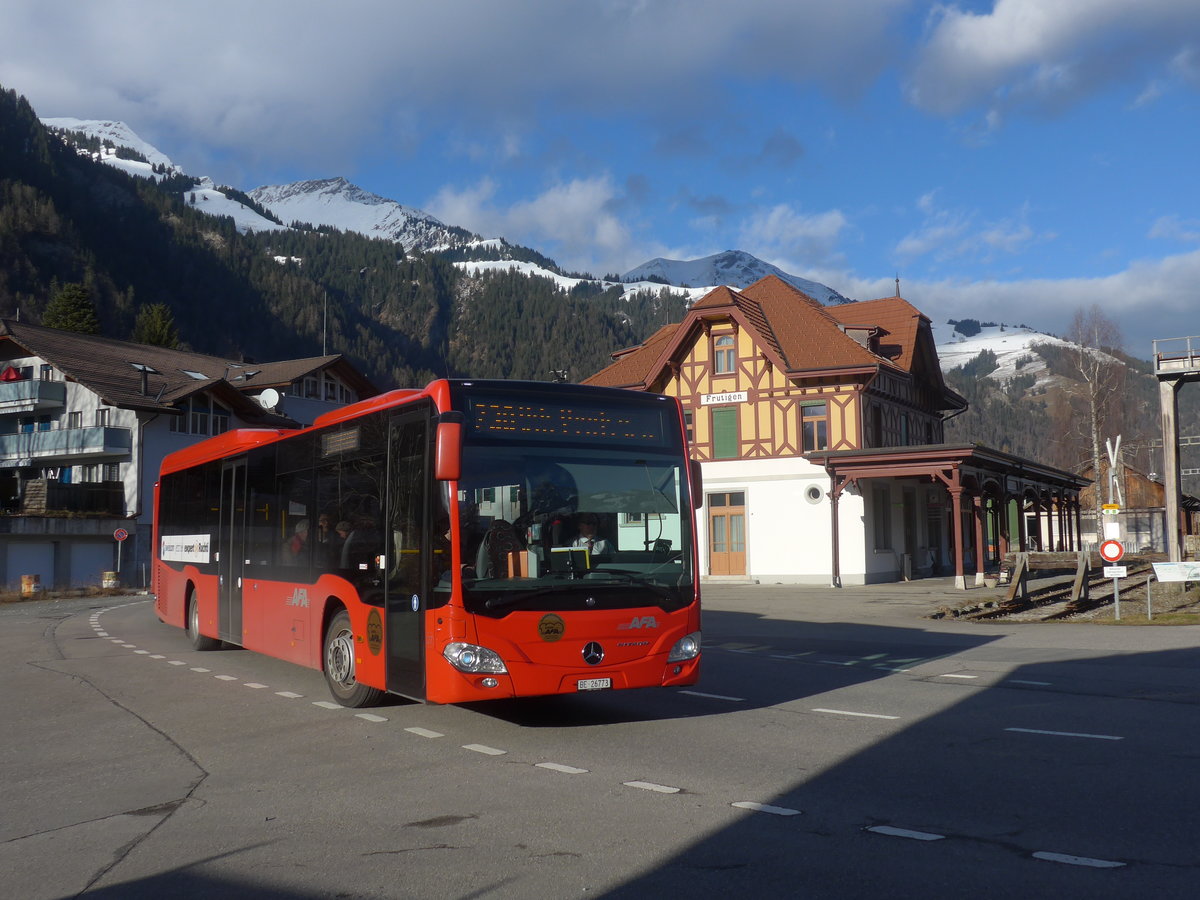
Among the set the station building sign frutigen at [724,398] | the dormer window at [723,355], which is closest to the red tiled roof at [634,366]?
the station building sign frutigen at [724,398]

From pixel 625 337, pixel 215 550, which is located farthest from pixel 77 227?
pixel 215 550

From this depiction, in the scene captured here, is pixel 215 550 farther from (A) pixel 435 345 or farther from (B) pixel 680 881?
(A) pixel 435 345

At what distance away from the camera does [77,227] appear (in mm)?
136125

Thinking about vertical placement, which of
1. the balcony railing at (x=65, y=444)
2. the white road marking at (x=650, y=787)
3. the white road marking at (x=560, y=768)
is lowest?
the white road marking at (x=560, y=768)

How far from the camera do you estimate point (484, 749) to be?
8.75 metres

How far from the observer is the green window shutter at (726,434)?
39312mm

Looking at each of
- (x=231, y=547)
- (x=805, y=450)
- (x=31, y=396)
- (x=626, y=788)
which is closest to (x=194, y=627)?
(x=231, y=547)

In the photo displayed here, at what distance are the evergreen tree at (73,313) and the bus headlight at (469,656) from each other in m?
92.7

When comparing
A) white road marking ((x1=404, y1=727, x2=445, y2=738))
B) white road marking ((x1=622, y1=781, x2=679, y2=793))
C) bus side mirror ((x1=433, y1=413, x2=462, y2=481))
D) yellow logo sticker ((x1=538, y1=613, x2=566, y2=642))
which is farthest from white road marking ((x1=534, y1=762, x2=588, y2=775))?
bus side mirror ((x1=433, y1=413, x2=462, y2=481))

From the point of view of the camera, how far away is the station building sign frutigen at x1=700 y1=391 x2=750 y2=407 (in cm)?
3953

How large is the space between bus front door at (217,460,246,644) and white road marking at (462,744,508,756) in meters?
6.32

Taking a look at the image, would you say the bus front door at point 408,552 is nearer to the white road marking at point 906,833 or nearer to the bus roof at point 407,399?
the bus roof at point 407,399

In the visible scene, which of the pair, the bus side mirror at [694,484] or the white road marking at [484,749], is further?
the bus side mirror at [694,484]

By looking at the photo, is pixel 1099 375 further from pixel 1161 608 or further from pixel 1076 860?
pixel 1076 860
